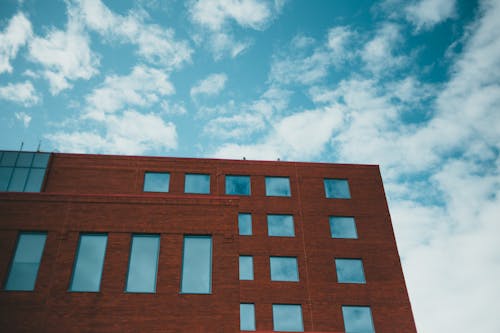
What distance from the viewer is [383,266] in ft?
107

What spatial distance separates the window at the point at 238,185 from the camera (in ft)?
118

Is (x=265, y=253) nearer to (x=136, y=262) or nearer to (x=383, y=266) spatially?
(x=383, y=266)

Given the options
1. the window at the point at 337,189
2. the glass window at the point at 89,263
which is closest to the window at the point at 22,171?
the glass window at the point at 89,263

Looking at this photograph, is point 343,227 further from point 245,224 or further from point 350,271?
point 245,224

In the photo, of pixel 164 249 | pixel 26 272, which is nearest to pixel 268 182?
pixel 164 249

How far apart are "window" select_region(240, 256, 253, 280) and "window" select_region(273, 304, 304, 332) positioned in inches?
111

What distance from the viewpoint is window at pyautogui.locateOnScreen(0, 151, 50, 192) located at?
106 feet

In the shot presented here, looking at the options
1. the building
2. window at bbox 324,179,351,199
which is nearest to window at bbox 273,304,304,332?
the building

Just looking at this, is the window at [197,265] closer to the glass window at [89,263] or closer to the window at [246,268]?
the glass window at [89,263]

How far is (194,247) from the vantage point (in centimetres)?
1781

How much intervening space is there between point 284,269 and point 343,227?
19.9 feet

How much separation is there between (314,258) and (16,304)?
21662 mm

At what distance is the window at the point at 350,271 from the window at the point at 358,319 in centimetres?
202

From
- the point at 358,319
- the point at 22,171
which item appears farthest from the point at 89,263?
the point at 358,319
